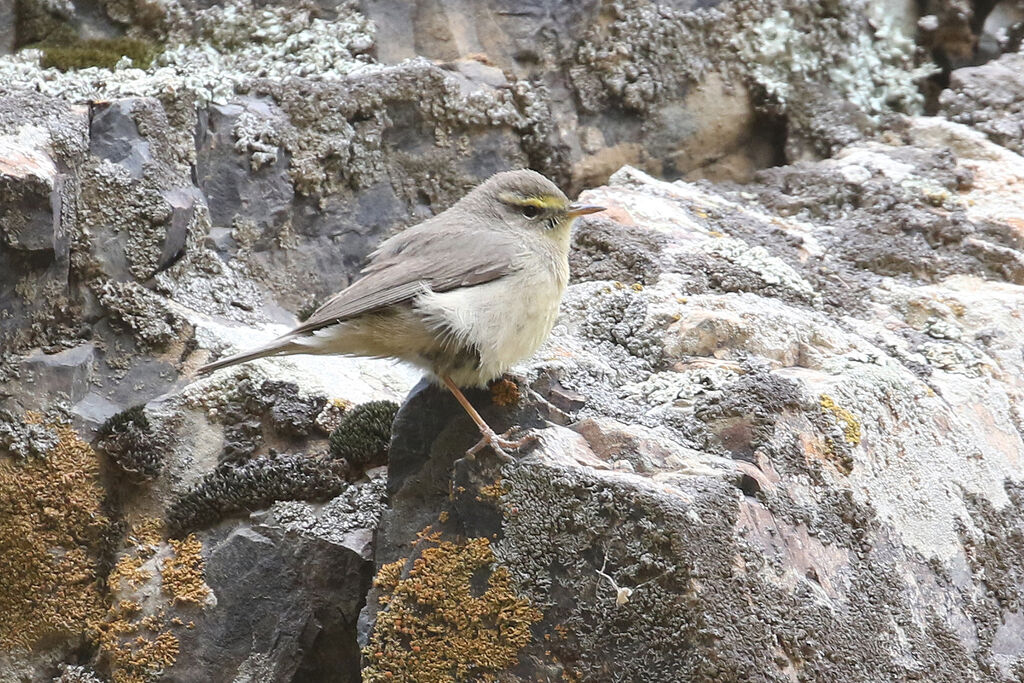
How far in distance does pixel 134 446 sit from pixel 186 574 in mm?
701

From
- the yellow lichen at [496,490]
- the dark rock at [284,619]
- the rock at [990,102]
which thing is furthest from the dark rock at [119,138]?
the rock at [990,102]

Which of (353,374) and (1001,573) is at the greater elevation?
(353,374)

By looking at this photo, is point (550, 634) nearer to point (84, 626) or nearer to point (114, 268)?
point (84, 626)

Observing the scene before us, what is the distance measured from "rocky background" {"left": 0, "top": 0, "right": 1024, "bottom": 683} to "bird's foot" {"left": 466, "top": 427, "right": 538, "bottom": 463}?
57mm

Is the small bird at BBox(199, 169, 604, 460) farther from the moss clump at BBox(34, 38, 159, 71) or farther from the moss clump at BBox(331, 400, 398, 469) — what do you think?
the moss clump at BBox(34, 38, 159, 71)

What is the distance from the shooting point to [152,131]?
5.73 meters

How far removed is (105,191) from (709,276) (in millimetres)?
3269

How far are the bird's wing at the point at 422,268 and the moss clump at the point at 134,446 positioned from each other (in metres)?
1.04

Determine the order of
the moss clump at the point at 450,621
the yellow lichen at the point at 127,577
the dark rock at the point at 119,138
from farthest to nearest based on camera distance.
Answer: the dark rock at the point at 119,138 < the yellow lichen at the point at 127,577 < the moss clump at the point at 450,621

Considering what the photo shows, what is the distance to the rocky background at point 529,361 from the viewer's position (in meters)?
3.77

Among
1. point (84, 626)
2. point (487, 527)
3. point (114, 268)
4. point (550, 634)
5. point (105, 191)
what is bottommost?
point (84, 626)

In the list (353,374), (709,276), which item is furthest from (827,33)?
(353,374)

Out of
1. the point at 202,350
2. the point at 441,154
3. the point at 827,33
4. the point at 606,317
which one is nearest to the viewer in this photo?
the point at 606,317

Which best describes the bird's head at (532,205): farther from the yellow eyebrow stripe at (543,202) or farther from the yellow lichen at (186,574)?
the yellow lichen at (186,574)
